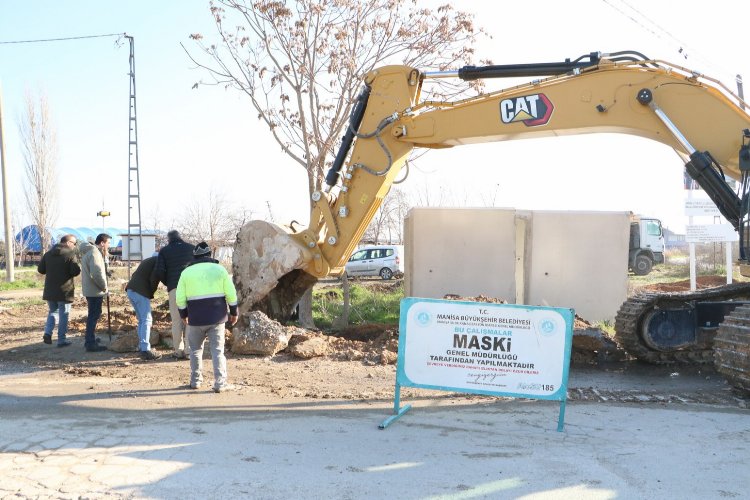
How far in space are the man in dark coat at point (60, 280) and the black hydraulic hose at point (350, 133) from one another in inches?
169

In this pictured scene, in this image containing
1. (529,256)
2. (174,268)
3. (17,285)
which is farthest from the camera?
(17,285)

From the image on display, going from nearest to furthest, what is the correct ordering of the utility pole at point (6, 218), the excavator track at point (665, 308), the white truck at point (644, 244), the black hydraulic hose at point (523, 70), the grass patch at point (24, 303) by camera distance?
the black hydraulic hose at point (523, 70), the excavator track at point (665, 308), the grass patch at point (24, 303), the utility pole at point (6, 218), the white truck at point (644, 244)

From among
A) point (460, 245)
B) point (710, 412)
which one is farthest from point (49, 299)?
point (710, 412)

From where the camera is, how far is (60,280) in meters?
10.8

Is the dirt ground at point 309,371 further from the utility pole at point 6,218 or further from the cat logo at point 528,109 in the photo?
the utility pole at point 6,218

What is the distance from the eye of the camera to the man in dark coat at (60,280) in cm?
1079

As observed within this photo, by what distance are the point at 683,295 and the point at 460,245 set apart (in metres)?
5.33

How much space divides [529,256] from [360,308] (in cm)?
363

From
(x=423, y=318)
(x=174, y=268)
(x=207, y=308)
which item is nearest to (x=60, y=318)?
(x=174, y=268)

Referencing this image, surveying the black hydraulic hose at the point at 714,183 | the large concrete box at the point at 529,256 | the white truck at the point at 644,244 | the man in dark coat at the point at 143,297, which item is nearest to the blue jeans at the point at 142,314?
the man in dark coat at the point at 143,297

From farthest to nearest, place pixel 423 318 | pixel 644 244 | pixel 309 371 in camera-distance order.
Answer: pixel 644 244
pixel 309 371
pixel 423 318

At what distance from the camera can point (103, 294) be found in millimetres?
10531

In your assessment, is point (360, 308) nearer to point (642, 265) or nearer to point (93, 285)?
point (93, 285)

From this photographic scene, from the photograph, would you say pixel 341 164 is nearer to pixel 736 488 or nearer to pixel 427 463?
pixel 427 463
